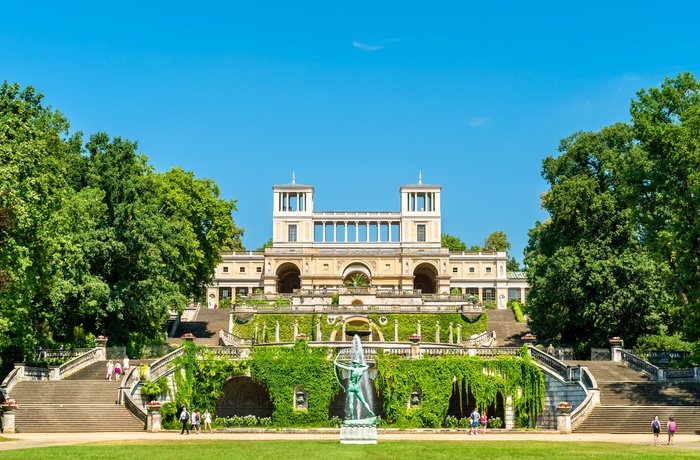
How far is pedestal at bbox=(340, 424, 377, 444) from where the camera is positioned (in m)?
28.3

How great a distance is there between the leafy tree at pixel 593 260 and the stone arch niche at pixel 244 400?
17.8 m

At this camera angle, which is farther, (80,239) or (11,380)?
(80,239)

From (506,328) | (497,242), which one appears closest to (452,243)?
(497,242)

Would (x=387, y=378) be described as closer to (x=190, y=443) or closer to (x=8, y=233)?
(x=190, y=443)

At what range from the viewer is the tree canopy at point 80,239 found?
33188 mm

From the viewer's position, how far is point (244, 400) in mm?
41812

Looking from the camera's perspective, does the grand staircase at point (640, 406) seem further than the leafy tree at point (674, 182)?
No

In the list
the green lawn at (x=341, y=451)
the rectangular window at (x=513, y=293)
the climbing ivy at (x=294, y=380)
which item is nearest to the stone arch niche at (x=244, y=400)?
the climbing ivy at (x=294, y=380)

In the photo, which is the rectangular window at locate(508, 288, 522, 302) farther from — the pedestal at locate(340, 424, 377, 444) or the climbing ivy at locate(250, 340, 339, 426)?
the pedestal at locate(340, 424, 377, 444)

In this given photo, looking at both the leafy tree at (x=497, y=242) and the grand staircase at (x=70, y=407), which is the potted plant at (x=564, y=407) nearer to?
the grand staircase at (x=70, y=407)

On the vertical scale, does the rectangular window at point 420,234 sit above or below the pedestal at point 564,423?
above

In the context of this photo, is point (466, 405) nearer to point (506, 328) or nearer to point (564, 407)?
point (564, 407)

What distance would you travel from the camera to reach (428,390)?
130 ft

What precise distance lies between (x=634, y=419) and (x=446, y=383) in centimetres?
835
